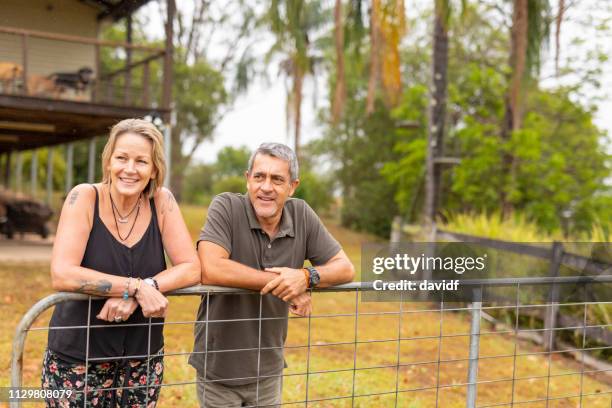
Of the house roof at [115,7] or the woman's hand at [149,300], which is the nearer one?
the woman's hand at [149,300]

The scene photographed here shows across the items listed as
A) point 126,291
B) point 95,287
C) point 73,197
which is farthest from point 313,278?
point 73,197

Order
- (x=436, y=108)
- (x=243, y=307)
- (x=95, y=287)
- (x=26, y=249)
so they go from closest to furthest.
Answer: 1. (x=95, y=287)
2. (x=243, y=307)
3. (x=436, y=108)
4. (x=26, y=249)

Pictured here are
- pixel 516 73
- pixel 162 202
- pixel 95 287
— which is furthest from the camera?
pixel 516 73

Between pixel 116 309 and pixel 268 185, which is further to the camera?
pixel 268 185

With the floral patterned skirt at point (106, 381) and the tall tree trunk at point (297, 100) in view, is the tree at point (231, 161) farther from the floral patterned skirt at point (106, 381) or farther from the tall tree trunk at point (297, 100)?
the floral patterned skirt at point (106, 381)

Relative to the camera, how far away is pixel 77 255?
2311mm

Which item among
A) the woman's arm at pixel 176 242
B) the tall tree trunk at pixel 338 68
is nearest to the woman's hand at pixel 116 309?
the woman's arm at pixel 176 242

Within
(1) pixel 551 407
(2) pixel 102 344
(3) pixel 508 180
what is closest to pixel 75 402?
(2) pixel 102 344

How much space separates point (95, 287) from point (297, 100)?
8221 millimetres

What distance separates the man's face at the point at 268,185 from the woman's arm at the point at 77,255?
646 mm

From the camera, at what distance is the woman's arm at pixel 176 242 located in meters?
2.49

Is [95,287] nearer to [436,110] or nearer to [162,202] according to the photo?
[162,202]

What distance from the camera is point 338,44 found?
379 inches

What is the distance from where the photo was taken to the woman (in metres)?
2.30
